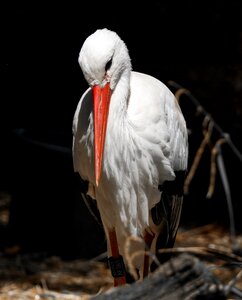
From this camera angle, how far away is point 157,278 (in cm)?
130

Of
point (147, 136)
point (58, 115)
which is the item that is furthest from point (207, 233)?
point (147, 136)

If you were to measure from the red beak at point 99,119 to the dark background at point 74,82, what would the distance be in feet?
4.68

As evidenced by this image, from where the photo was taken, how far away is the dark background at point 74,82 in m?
3.82

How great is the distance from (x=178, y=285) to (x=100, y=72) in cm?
107

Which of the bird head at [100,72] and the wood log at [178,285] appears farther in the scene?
the bird head at [100,72]

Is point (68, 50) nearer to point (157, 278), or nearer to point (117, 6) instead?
point (117, 6)

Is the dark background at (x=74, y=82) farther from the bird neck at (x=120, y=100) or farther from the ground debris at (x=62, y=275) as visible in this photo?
the bird neck at (x=120, y=100)

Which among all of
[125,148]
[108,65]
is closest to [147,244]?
[125,148]

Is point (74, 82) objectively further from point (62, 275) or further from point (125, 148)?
point (125, 148)

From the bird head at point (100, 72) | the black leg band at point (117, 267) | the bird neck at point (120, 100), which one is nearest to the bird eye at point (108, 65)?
the bird head at point (100, 72)

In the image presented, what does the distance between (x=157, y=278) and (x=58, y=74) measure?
297 centimetres

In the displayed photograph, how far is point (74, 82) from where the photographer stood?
4.19m

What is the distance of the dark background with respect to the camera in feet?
12.5

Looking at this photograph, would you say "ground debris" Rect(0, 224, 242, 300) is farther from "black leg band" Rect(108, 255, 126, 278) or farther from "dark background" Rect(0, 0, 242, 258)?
"black leg band" Rect(108, 255, 126, 278)
